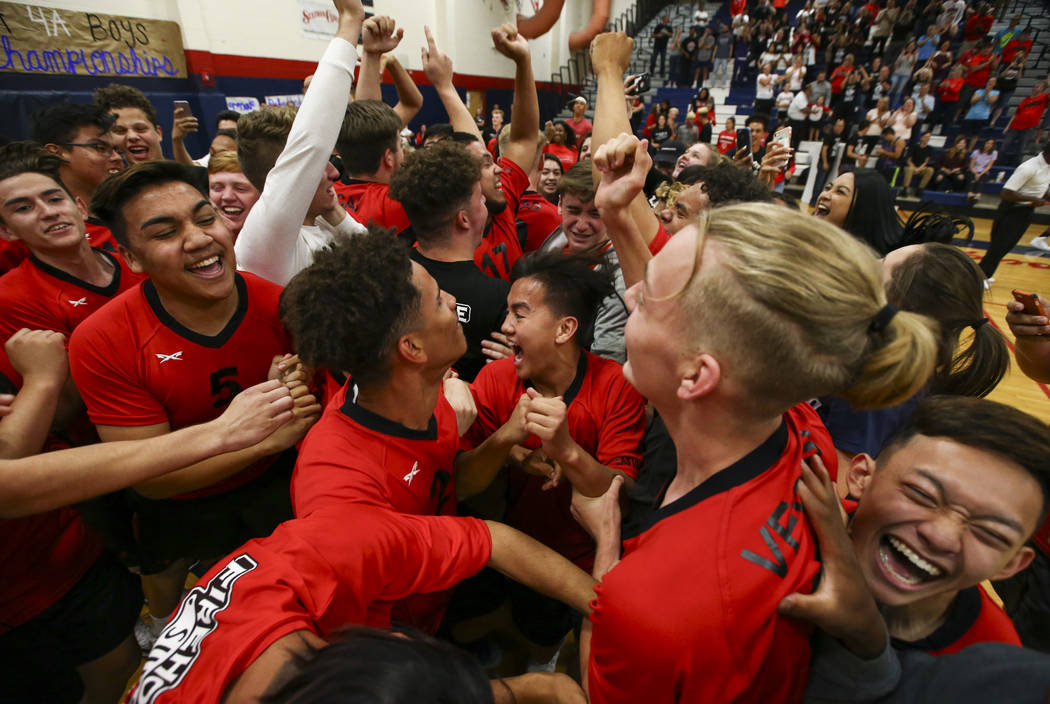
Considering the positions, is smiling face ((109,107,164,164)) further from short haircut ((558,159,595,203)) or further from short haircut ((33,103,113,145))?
short haircut ((558,159,595,203))

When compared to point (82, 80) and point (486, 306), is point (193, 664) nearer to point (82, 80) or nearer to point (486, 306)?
point (486, 306)

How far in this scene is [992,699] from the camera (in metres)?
0.89

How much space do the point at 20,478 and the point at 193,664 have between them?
1038 mm

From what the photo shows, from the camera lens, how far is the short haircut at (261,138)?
2.55 m

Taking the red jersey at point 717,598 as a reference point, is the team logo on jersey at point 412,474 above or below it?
below

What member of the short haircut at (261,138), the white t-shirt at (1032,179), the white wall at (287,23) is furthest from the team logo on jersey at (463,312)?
the white wall at (287,23)

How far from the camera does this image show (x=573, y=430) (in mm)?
2066

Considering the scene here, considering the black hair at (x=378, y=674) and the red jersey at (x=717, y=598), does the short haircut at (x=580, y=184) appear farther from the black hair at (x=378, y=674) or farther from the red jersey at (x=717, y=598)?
the black hair at (x=378, y=674)

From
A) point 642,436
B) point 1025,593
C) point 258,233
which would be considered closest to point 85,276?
point 258,233

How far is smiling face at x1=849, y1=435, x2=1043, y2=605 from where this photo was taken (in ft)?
3.75

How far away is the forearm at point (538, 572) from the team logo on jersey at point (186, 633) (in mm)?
662

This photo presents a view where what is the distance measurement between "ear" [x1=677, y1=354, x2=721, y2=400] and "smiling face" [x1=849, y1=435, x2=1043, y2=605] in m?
0.58

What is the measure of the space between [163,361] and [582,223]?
234 centimetres

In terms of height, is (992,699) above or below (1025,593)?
above
